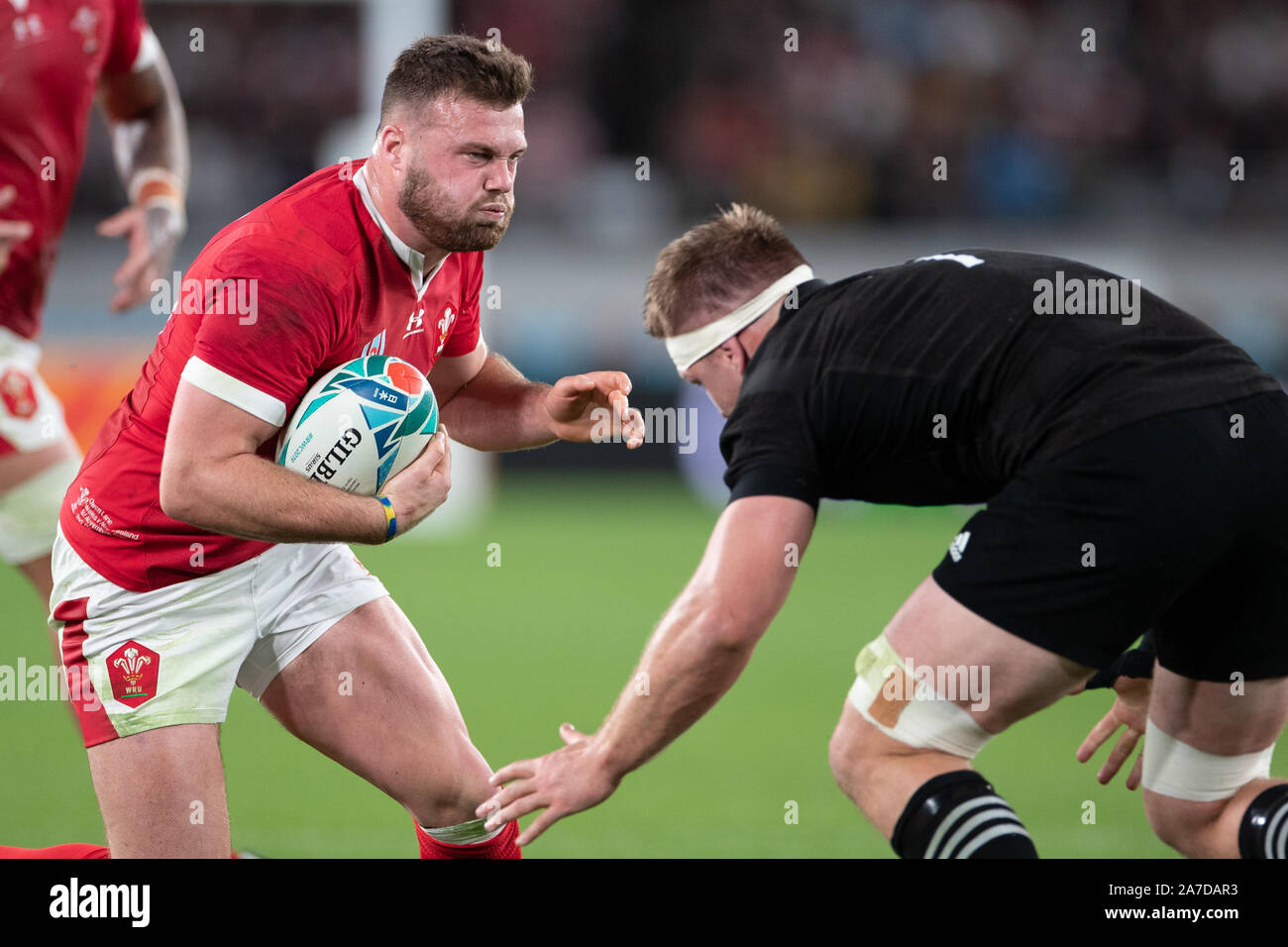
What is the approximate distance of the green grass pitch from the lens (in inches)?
209

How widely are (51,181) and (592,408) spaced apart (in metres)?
2.10

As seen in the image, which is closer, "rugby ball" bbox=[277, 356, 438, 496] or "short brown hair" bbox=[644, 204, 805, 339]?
"rugby ball" bbox=[277, 356, 438, 496]

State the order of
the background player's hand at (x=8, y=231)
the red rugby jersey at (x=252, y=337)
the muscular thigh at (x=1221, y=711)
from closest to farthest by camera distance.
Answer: the red rugby jersey at (x=252, y=337)
the muscular thigh at (x=1221, y=711)
the background player's hand at (x=8, y=231)

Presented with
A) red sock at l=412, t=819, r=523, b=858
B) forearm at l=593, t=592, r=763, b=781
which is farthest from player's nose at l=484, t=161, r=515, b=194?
red sock at l=412, t=819, r=523, b=858

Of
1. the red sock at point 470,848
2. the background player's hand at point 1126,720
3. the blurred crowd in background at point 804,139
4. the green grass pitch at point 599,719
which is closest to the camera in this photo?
the red sock at point 470,848

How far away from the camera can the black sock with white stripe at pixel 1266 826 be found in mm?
3678

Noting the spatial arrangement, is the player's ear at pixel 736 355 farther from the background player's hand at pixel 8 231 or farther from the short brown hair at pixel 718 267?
the background player's hand at pixel 8 231

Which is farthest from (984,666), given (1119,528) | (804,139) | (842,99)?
(842,99)

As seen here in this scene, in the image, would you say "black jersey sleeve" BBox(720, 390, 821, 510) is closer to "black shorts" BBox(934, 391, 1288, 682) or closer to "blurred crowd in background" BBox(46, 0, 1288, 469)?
"black shorts" BBox(934, 391, 1288, 682)

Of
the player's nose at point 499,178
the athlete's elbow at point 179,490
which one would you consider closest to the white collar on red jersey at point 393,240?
the player's nose at point 499,178

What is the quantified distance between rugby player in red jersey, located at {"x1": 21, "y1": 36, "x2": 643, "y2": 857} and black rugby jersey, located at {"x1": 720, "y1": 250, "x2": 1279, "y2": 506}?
735 mm

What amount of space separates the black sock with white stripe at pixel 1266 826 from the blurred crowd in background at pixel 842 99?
1257 centimetres

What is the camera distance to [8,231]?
459cm

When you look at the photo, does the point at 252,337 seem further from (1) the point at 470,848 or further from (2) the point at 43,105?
(2) the point at 43,105
